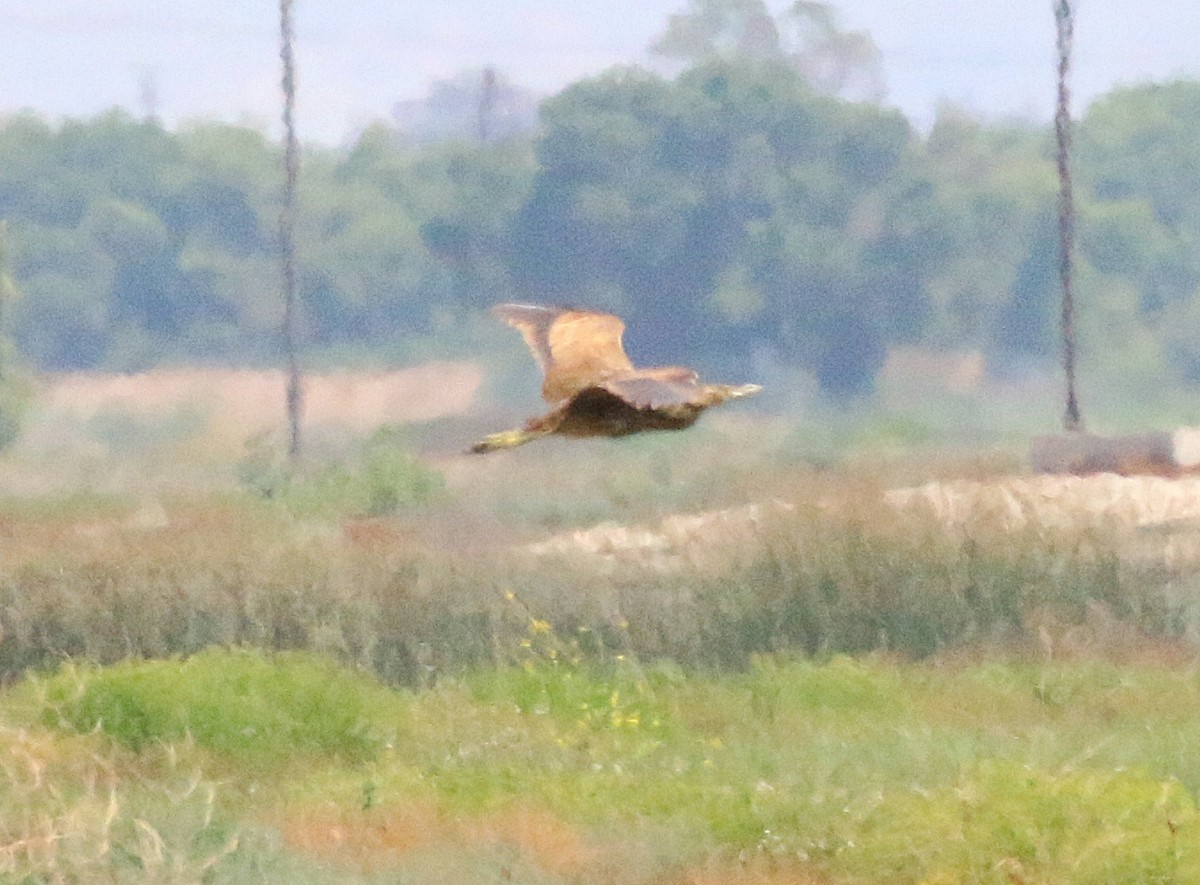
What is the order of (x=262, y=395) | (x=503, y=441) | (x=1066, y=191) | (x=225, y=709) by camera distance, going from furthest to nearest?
1. (x=262, y=395)
2. (x=1066, y=191)
3. (x=225, y=709)
4. (x=503, y=441)

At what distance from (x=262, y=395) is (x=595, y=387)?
1114 inches

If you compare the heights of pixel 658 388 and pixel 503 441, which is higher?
pixel 658 388

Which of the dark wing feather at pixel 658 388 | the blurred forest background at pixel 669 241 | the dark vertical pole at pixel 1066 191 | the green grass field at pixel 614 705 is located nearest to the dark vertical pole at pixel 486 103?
the blurred forest background at pixel 669 241

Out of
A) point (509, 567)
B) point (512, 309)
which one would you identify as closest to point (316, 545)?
point (509, 567)

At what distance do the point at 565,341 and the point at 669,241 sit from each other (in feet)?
95.5

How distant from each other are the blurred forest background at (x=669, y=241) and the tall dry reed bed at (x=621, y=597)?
805 inches

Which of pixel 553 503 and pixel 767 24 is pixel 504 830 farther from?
pixel 767 24

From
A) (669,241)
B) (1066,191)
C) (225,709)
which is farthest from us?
(669,241)

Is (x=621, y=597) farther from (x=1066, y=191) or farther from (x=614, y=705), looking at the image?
(x=1066, y=191)

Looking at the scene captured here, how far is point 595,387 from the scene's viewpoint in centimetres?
598

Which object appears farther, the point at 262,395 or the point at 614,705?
the point at 262,395

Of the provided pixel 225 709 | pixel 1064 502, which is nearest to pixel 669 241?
pixel 1064 502

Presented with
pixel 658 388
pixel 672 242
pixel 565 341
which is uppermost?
pixel 672 242

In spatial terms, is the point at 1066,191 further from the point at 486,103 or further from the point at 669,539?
the point at 486,103
